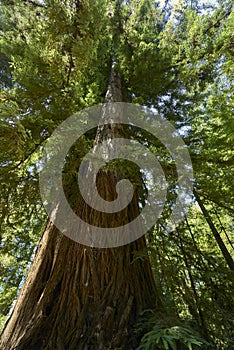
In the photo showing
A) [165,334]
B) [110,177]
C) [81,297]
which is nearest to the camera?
[165,334]

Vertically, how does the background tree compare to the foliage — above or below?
above

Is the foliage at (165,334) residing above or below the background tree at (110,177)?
below

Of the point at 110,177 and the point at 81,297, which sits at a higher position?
the point at 110,177

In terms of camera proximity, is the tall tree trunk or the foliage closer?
the foliage

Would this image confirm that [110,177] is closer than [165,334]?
No

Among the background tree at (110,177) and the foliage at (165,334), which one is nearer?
the foliage at (165,334)

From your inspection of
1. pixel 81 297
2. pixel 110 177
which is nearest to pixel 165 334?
pixel 81 297

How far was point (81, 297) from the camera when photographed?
149 centimetres

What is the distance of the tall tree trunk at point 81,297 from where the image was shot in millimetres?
1312

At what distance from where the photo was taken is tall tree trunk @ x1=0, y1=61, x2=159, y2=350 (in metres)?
1.31

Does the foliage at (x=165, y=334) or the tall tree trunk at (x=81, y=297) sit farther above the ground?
the tall tree trunk at (x=81, y=297)

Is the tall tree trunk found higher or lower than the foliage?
higher

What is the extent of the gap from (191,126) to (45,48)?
2231 millimetres

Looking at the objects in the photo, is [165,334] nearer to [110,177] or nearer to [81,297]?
[81,297]
